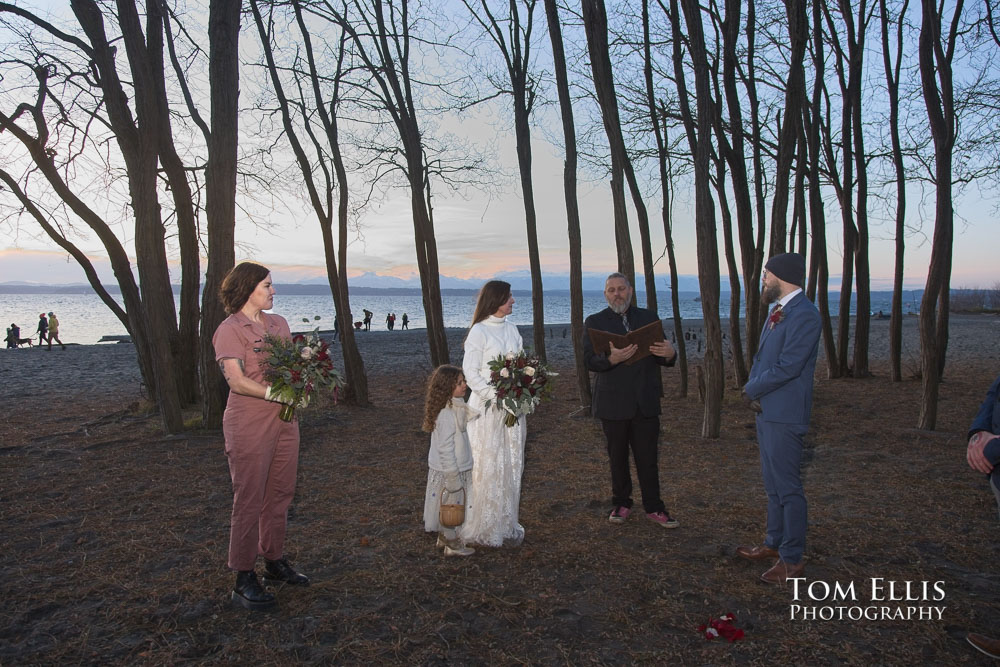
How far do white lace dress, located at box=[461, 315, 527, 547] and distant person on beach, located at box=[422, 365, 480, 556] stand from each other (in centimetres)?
7

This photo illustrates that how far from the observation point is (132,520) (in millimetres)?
5852

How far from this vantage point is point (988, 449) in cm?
323

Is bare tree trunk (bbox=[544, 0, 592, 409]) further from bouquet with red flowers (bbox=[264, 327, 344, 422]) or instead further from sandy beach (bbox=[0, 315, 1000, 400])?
sandy beach (bbox=[0, 315, 1000, 400])

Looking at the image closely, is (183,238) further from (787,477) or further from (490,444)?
(787,477)

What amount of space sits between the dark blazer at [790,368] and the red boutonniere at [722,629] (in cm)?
126

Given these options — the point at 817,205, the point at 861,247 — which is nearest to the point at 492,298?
the point at 817,205

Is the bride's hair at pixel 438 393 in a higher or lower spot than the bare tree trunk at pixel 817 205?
lower

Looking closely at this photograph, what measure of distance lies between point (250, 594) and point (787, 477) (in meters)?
3.37

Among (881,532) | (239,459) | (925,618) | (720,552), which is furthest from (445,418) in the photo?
(881,532)

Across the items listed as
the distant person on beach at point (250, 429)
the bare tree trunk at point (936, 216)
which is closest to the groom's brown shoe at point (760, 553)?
the distant person on beach at point (250, 429)

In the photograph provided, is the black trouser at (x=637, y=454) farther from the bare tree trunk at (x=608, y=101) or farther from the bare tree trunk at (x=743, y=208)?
the bare tree trunk at (x=743, y=208)

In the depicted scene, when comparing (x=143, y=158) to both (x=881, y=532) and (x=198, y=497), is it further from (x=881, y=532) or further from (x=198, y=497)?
(x=881, y=532)

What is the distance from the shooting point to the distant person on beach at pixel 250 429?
388 centimetres

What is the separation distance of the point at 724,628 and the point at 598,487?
3.23 metres
